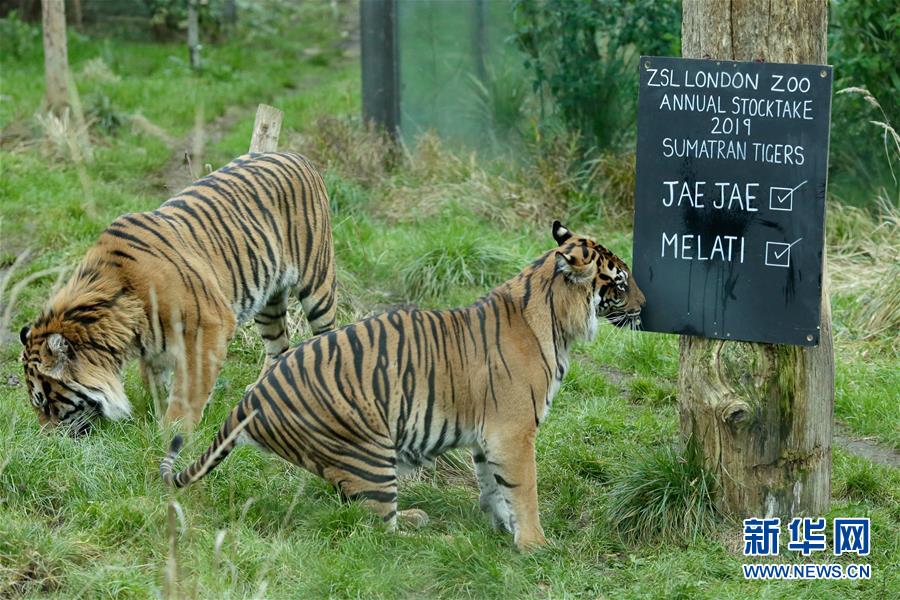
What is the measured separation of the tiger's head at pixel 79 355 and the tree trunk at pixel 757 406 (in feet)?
9.15

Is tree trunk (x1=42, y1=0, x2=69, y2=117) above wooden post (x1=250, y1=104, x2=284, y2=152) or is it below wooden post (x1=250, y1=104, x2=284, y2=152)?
above

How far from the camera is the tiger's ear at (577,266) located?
5.23m

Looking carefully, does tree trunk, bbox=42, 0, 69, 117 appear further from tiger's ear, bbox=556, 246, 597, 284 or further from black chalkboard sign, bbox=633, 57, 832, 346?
black chalkboard sign, bbox=633, 57, 832, 346

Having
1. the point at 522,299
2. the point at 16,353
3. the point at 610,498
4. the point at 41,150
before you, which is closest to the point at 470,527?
the point at 610,498

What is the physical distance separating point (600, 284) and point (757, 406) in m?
0.90

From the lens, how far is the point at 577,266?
17.1ft

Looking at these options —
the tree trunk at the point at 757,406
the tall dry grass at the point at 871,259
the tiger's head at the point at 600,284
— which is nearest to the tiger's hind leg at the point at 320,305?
the tiger's head at the point at 600,284

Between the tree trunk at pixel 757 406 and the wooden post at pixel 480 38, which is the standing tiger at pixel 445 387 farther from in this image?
the wooden post at pixel 480 38

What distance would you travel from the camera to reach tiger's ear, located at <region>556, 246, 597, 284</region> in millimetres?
5227

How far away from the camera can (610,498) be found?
5.40m

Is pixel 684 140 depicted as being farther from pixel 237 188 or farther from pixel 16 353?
pixel 16 353

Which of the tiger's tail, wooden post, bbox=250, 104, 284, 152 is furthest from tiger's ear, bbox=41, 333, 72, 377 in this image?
wooden post, bbox=250, 104, 284, 152

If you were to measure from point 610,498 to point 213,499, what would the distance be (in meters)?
1.87

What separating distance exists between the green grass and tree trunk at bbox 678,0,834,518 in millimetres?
187
